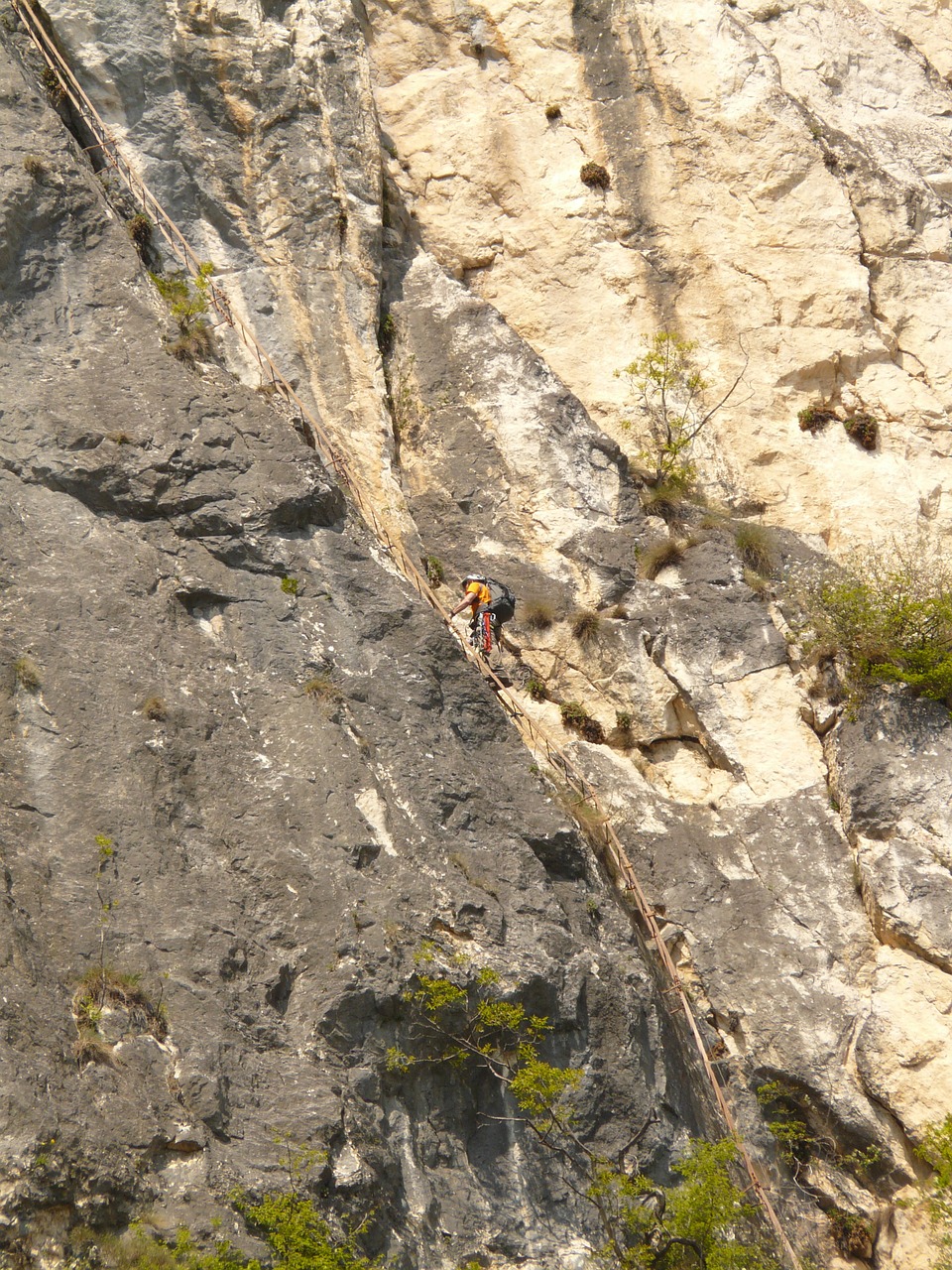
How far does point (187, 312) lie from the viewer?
12430mm

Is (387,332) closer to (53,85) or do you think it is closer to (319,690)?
(53,85)

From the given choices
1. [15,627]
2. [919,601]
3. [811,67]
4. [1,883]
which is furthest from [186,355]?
[811,67]

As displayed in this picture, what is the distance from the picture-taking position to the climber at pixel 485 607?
12.8 metres

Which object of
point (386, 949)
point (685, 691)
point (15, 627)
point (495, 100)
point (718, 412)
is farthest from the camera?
point (495, 100)

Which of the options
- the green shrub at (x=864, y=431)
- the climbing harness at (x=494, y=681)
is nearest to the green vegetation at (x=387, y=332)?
the climbing harness at (x=494, y=681)

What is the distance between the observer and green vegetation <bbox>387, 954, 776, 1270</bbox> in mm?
8594

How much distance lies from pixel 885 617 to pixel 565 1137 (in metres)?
6.61

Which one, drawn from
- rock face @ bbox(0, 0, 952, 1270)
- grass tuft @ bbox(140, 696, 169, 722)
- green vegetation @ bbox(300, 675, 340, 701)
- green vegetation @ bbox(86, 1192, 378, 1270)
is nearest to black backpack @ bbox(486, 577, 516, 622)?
rock face @ bbox(0, 0, 952, 1270)

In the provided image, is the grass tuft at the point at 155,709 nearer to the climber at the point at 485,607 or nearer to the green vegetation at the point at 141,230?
the climber at the point at 485,607

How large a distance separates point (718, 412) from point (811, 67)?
613 cm

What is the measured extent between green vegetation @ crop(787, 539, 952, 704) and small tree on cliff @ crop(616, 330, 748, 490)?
229 centimetres

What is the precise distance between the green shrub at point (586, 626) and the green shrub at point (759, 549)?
2.04 metres

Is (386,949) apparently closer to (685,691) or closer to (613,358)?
(685,691)

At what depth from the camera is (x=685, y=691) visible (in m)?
13.0
